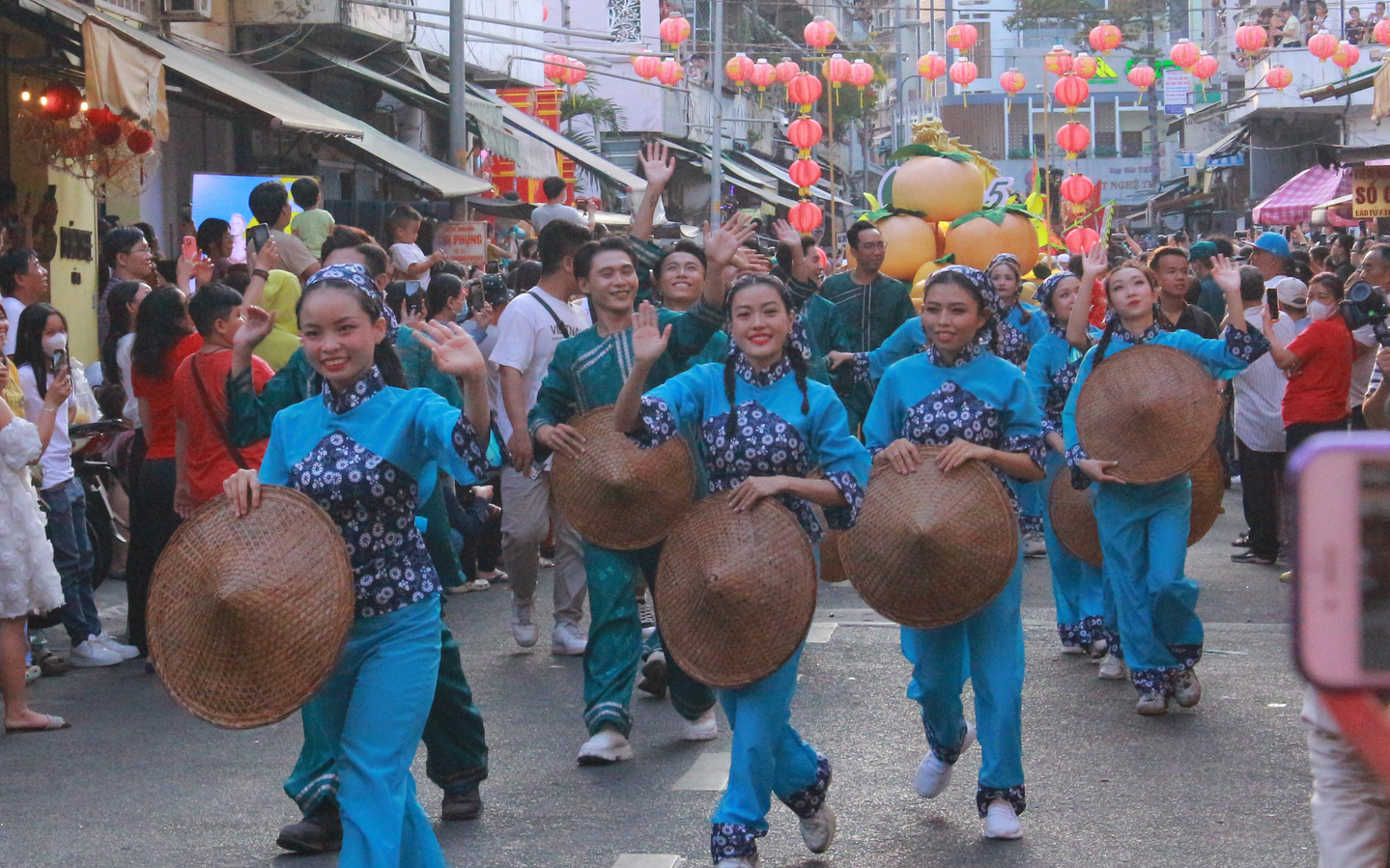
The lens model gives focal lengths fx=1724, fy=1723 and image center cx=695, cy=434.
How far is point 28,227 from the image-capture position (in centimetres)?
1282

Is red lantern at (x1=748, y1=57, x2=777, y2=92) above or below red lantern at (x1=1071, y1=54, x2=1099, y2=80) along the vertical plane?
above

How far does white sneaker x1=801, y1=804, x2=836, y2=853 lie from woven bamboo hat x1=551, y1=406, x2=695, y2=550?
1438 millimetres

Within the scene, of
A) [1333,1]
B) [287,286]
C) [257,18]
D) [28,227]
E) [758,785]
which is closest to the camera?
[758,785]

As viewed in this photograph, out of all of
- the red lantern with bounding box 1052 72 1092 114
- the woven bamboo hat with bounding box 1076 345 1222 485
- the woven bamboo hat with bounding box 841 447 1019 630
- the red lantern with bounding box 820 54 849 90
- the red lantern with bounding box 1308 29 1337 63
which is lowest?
the woven bamboo hat with bounding box 841 447 1019 630

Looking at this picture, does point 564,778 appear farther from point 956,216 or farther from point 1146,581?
point 956,216

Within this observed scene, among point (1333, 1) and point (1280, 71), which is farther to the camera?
point (1333, 1)

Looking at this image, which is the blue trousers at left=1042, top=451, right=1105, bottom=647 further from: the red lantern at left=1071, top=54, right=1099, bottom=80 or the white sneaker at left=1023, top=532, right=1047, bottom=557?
the red lantern at left=1071, top=54, right=1099, bottom=80

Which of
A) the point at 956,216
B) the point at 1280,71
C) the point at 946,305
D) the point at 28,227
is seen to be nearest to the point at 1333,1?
the point at 1280,71

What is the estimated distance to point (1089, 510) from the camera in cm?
802

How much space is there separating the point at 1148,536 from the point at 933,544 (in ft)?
7.40

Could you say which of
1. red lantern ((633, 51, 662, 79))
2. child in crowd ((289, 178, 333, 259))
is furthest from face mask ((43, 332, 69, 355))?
red lantern ((633, 51, 662, 79))

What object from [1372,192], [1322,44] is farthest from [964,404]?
[1322,44]

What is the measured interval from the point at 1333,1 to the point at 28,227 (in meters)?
37.9

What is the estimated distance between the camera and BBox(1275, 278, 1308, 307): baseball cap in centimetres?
1180
